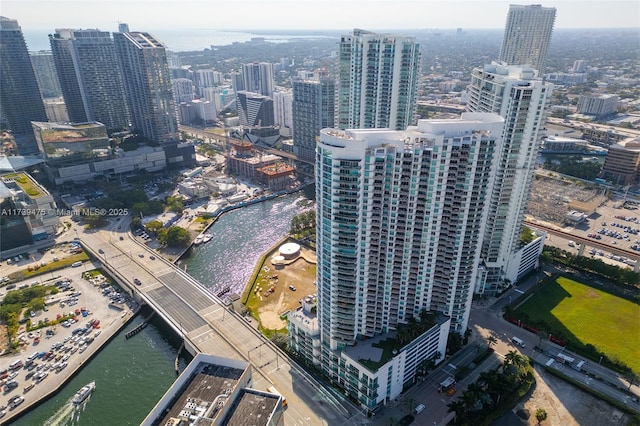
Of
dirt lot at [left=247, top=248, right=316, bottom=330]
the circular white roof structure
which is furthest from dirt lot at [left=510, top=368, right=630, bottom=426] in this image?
the circular white roof structure

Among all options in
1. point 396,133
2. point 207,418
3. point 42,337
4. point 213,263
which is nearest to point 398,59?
point 396,133

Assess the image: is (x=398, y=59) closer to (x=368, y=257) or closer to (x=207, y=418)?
(x=368, y=257)

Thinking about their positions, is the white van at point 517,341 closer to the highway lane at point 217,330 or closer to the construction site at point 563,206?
the highway lane at point 217,330

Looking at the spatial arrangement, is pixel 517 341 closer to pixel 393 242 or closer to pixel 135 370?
pixel 393 242

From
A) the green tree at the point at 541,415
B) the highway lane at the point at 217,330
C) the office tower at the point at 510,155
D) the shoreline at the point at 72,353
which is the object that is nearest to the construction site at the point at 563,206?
the office tower at the point at 510,155

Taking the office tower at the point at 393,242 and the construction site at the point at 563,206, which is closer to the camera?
the office tower at the point at 393,242

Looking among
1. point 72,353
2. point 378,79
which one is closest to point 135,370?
point 72,353
